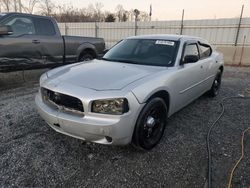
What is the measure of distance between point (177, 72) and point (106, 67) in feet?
3.67

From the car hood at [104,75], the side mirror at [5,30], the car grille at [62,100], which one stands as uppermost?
the side mirror at [5,30]

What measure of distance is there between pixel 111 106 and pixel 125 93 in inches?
8.4

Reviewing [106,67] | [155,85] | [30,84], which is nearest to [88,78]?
[106,67]

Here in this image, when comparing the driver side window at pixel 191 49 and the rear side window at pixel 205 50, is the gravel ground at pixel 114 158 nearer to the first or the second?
the driver side window at pixel 191 49

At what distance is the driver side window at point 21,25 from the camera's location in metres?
5.67

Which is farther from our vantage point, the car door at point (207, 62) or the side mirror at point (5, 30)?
the side mirror at point (5, 30)

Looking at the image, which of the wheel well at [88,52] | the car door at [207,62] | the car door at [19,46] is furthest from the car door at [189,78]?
the car door at [19,46]

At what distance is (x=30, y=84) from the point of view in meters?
6.36

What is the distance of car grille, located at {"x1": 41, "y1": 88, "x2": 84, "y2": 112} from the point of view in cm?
249

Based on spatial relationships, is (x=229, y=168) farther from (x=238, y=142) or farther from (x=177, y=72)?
(x=177, y=72)

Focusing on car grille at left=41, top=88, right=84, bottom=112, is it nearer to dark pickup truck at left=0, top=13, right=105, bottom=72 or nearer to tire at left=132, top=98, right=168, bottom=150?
tire at left=132, top=98, right=168, bottom=150

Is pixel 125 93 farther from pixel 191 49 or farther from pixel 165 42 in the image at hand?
pixel 191 49

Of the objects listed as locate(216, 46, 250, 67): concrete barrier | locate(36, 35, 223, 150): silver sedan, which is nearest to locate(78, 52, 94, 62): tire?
locate(36, 35, 223, 150): silver sedan

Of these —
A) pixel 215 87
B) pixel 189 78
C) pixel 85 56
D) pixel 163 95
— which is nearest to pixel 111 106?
pixel 163 95
